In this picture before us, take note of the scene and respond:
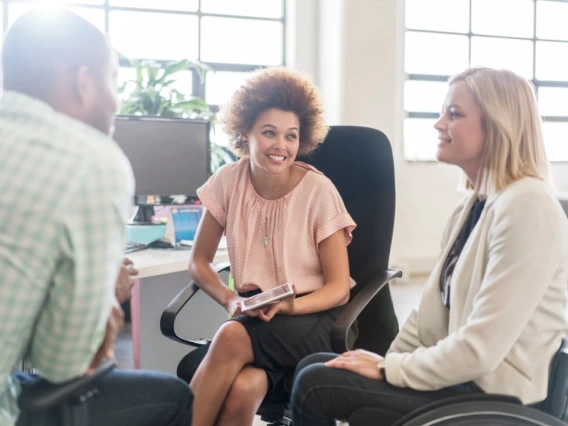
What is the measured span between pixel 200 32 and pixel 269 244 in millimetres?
3534

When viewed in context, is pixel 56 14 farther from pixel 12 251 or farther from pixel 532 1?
pixel 532 1

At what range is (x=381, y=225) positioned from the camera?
6.00 ft

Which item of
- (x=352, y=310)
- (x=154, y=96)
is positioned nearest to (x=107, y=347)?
(x=352, y=310)

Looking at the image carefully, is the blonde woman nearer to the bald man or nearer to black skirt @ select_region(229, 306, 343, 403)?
black skirt @ select_region(229, 306, 343, 403)

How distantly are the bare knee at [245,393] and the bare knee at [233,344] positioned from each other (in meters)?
0.04

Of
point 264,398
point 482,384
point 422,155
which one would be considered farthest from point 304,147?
point 422,155

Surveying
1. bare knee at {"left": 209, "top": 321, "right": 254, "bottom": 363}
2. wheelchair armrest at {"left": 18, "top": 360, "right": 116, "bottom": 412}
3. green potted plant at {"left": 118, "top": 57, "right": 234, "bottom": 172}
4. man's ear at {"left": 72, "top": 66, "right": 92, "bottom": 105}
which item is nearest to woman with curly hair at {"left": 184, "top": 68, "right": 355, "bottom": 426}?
bare knee at {"left": 209, "top": 321, "right": 254, "bottom": 363}

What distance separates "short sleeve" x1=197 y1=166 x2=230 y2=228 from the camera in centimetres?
184

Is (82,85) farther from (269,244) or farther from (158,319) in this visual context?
(158,319)

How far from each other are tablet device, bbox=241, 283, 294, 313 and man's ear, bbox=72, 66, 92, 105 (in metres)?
0.74

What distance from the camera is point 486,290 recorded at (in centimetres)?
113

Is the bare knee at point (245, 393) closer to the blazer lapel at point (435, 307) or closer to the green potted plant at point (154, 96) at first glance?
the blazer lapel at point (435, 307)

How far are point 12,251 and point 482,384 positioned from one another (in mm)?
868

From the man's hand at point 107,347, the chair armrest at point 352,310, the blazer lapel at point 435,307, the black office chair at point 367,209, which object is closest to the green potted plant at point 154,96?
the black office chair at point 367,209
